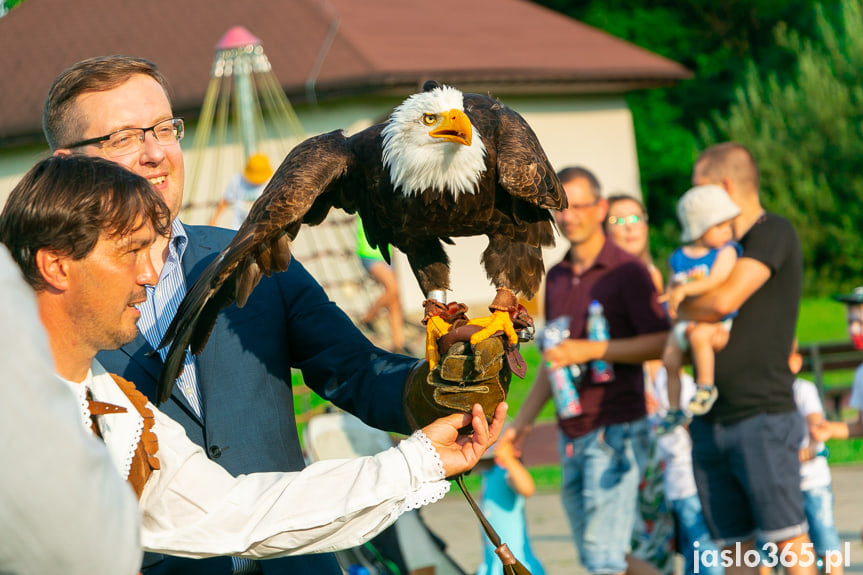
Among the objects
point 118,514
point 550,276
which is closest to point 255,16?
point 550,276

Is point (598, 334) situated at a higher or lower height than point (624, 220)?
lower

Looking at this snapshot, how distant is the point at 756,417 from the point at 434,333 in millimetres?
2228

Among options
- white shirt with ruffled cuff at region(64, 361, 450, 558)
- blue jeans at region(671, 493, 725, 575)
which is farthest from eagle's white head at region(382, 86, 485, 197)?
blue jeans at region(671, 493, 725, 575)

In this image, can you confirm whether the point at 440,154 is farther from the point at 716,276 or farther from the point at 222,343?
the point at 716,276

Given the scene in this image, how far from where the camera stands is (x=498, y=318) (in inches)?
101

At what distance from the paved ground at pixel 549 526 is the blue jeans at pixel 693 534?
0.96 m

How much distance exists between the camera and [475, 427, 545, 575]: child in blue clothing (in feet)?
14.9

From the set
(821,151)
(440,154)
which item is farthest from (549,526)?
(821,151)

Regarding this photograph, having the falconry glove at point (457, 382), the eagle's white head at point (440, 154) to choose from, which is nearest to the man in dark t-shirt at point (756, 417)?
the eagle's white head at point (440, 154)

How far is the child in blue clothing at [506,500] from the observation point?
4.55 metres

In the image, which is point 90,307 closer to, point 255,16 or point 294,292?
point 294,292

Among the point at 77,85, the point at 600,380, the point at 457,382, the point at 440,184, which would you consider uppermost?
the point at 77,85

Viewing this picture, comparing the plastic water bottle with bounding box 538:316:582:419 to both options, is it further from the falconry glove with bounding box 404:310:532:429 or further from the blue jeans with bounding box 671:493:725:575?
the falconry glove with bounding box 404:310:532:429

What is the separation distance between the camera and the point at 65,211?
5.22 ft
